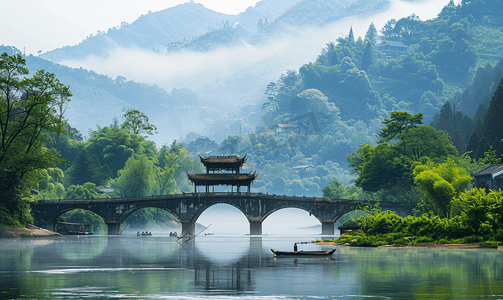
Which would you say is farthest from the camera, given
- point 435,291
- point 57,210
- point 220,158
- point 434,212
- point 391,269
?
point 220,158

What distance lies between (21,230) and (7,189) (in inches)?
318

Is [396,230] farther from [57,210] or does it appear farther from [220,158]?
[57,210]

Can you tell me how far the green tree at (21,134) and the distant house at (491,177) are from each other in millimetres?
63757

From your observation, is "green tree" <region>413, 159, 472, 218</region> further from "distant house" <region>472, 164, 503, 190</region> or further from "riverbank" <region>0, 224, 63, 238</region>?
"riverbank" <region>0, 224, 63, 238</region>

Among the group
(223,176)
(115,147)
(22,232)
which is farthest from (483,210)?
(115,147)

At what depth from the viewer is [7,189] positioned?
259ft

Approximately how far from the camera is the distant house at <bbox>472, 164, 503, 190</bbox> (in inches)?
3241

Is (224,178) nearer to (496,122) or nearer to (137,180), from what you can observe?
(137,180)

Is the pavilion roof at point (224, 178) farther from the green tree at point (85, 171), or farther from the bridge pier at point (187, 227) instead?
the green tree at point (85, 171)

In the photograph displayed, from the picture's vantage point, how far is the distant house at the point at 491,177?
82.3 metres

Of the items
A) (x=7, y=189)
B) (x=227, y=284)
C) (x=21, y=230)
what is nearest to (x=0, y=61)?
(x=7, y=189)

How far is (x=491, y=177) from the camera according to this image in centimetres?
8312

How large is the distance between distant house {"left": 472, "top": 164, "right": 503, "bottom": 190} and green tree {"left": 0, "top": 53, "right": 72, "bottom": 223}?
6376 centimetres

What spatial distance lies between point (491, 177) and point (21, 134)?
70.8m
